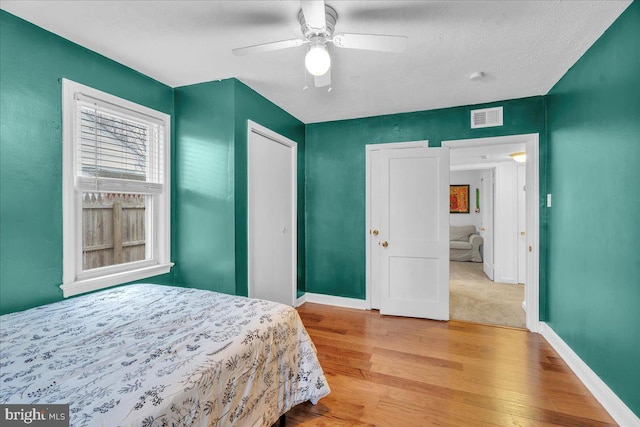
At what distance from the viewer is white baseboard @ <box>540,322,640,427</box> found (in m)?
1.68

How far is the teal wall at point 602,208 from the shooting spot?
165 centimetres

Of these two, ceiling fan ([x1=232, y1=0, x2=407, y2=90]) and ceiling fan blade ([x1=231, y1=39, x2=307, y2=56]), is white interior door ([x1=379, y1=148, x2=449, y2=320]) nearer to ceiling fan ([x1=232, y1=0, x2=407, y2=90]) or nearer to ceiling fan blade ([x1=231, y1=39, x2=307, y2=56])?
ceiling fan ([x1=232, y1=0, x2=407, y2=90])

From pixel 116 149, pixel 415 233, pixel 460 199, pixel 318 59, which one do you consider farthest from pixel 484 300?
pixel 116 149

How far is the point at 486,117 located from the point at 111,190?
3697 millimetres

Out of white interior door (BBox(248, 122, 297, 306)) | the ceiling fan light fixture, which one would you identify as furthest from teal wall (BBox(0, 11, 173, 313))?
the ceiling fan light fixture

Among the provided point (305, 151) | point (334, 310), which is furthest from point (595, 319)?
point (305, 151)

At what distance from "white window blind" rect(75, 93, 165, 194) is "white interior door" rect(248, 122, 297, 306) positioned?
0.87m

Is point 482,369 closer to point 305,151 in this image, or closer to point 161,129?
point 305,151

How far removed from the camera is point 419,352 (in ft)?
8.56

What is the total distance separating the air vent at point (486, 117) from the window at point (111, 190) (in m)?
3.22

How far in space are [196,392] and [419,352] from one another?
212cm

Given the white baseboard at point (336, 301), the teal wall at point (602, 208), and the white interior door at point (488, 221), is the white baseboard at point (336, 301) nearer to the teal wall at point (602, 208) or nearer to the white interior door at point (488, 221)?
the teal wall at point (602, 208)

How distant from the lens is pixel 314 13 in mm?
1423

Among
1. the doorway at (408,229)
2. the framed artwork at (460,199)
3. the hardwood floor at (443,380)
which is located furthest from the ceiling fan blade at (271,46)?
the framed artwork at (460,199)
